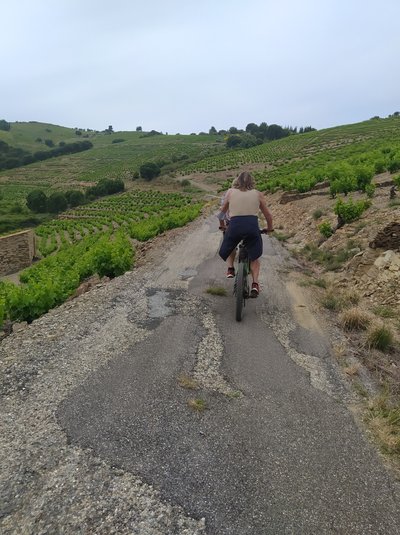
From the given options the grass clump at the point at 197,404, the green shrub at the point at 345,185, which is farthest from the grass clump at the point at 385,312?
the green shrub at the point at 345,185

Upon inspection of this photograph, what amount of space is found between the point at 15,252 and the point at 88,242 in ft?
22.2

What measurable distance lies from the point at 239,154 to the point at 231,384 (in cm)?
10024

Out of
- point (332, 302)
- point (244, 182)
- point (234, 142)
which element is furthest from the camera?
point (234, 142)

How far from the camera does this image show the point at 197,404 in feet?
12.8

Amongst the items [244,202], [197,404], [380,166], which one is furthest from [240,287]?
[380,166]

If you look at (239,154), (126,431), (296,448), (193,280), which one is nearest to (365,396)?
(296,448)

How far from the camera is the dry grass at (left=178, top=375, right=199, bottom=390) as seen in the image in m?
4.23

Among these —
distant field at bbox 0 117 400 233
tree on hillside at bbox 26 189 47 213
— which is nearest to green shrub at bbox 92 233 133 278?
distant field at bbox 0 117 400 233

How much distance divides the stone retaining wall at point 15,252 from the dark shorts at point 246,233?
36322 millimetres

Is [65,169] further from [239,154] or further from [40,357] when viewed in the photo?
[40,357]

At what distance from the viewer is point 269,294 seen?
25.4 ft

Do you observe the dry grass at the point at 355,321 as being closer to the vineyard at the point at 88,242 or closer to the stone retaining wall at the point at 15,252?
the vineyard at the point at 88,242

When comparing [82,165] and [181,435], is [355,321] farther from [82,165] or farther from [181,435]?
[82,165]

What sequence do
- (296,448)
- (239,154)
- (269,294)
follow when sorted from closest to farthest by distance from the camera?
→ (296,448) → (269,294) → (239,154)
